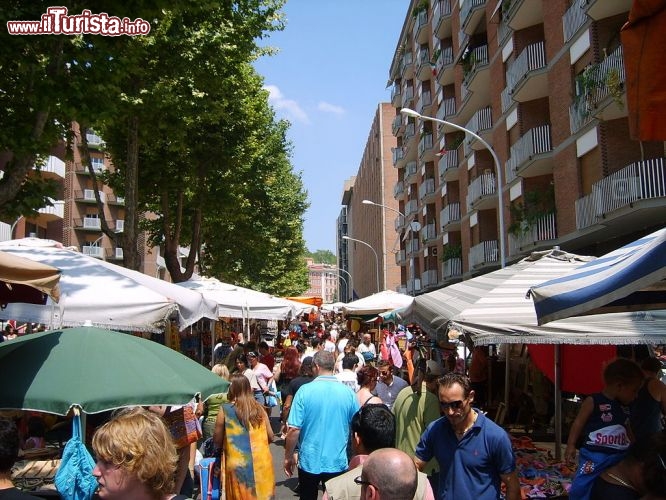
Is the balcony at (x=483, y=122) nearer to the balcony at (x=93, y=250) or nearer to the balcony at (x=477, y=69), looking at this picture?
the balcony at (x=477, y=69)

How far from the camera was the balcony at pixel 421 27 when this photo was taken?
44.1m

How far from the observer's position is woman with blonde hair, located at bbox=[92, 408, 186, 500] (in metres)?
2.73

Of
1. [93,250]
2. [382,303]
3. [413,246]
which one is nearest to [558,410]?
[382,303]

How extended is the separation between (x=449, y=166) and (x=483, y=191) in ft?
26.3

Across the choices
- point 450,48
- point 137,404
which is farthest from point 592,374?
point 450,48

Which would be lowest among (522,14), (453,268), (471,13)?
(453,268)

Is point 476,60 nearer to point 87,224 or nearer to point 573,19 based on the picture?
point 573,19

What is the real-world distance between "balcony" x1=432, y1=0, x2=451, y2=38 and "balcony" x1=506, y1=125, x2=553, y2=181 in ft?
49.9

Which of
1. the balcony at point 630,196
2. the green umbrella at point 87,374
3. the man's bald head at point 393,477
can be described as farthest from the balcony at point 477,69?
the man's bald head at point 393,477

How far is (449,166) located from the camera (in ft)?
123

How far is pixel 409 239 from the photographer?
54.7 m

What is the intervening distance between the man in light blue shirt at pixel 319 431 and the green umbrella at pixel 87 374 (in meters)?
1.51

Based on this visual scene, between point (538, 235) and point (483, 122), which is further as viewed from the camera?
point (483, 122)
